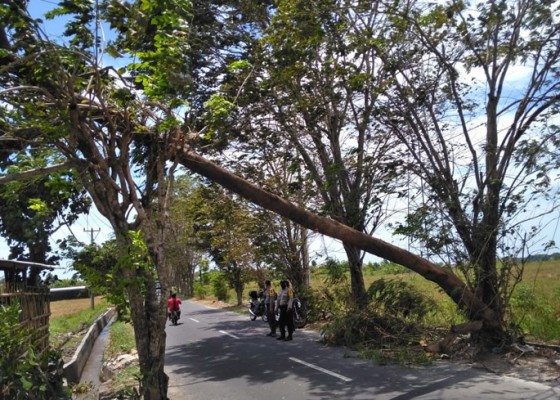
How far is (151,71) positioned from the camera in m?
6.73

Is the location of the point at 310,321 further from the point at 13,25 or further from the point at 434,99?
the point at 13,25

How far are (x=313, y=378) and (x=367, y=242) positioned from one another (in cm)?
343

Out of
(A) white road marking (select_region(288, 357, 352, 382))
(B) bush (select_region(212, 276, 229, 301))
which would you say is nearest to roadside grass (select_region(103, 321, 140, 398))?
(A) white road marking (select_region(288, 357, 352, 382))

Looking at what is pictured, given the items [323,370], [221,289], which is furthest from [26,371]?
[221,289]

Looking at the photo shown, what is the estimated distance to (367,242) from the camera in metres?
12.4

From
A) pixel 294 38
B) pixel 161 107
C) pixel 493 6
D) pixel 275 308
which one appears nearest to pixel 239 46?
pixel 294 38

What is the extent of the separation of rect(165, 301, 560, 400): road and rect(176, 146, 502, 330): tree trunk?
1556 millimetres

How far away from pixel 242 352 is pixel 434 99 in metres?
8.15

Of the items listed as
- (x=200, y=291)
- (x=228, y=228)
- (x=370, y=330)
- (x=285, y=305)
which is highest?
(x=228, y=228)

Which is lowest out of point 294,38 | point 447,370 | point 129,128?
point 447,370

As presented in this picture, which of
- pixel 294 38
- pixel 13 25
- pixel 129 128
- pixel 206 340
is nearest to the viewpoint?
pixel 13 25

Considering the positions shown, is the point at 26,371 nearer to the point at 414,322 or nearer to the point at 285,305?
the point at 414,322

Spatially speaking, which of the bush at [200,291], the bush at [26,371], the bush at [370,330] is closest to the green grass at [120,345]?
the bush at [370,330]

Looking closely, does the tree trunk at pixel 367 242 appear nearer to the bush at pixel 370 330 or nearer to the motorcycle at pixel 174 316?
the bush at pixel 370 330
